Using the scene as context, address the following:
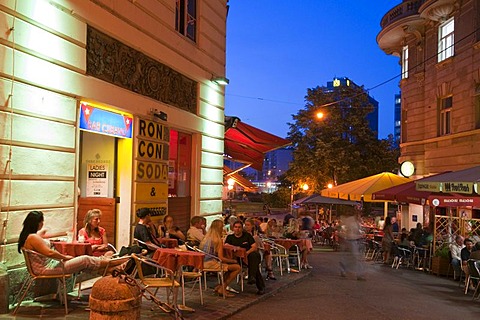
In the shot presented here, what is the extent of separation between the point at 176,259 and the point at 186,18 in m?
6.95

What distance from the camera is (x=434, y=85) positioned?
22.2 metres

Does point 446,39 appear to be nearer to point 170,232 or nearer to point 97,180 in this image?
point 170,232

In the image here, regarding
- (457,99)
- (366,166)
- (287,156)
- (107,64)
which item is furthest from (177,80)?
(287,156)

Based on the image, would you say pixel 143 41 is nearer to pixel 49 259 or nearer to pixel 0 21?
pixel 0 21

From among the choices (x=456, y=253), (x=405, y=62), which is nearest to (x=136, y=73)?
(x=456, y=253)

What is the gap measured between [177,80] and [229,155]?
22.9ft

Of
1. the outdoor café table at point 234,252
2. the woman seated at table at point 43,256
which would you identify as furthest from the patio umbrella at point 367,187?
the woman seated at table at point 43,256

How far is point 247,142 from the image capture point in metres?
17.7

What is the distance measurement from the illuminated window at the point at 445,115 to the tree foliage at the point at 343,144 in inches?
417

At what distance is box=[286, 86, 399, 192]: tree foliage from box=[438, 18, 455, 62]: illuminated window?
11.0 meters

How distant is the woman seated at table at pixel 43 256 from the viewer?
636 centimetres

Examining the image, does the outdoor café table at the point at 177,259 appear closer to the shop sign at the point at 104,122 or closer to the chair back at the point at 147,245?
the chair back at the point at 147,245

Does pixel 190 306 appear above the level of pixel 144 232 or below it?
below

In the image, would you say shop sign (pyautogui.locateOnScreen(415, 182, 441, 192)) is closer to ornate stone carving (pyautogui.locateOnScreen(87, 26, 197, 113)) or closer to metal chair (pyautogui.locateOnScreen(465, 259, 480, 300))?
metal chair (pyautogui.locateOnScreen(465, 259, 480, 300))
